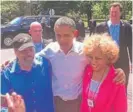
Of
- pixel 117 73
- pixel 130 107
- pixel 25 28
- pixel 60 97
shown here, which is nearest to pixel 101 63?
pixel 117 73

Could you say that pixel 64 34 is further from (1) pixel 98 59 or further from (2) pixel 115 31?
(2) pixel 115 31

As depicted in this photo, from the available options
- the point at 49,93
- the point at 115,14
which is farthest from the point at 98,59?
the point at 115,14

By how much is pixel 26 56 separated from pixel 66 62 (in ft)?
1.44

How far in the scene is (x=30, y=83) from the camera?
9.84 ft

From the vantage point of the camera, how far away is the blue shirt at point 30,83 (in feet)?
9.84

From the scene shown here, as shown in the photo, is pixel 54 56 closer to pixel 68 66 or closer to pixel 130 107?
pixel 68 66

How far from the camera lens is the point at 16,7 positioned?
139 ft

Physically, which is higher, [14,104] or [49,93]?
[14,104]

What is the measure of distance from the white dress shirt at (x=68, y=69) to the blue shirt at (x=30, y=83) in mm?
202

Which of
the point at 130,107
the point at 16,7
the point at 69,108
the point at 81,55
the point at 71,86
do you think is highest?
the point at 81,55

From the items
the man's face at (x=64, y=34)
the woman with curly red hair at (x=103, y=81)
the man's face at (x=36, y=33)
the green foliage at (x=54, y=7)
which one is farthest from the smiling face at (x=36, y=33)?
the green foliage at (x=54, y=7)

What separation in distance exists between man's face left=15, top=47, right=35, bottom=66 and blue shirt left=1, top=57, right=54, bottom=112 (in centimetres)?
6

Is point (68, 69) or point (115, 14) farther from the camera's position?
point (115, 14)

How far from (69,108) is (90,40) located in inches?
27.9
